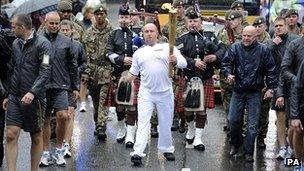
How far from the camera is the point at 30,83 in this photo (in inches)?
351

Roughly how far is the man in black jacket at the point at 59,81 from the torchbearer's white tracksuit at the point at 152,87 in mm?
872

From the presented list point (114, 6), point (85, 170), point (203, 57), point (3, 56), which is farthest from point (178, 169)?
point (114, 6)

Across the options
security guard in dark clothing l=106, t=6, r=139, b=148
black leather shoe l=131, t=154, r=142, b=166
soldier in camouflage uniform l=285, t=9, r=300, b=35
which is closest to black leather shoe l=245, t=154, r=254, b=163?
black leather shoe l=131, t=154, r=142, b=166

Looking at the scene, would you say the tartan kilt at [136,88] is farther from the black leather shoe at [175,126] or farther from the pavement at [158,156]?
the black leather shoe at [175,126]

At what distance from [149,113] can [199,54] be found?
59.2 inches

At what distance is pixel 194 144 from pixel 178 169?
50.7 inches

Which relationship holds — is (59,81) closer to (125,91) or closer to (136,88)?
(125,91)

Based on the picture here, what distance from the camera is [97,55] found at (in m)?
12.0

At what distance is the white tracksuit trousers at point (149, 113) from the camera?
403 inches

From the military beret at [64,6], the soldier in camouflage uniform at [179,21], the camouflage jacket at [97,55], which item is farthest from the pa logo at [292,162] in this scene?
the military beret at [64,6]

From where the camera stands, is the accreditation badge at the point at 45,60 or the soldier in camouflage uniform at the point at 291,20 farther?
the soldier in camouflage uniform at the point at 291,20

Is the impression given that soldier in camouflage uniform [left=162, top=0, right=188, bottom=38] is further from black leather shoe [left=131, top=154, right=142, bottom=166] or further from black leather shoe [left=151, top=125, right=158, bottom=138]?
black leather shoe [left=131, top=154, right=142, bottom=166]

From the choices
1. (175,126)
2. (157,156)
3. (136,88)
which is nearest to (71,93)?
(136,88)

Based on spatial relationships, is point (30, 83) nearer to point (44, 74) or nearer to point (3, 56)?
point (44, 74)
